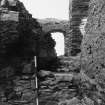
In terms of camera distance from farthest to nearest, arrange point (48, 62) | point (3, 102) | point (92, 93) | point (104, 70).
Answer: point (48, 62)
point (3, 102)
point (92, 93)
point (104, 70)

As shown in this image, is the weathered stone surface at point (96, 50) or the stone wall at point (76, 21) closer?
the weathered stone surface at point (96, 50)

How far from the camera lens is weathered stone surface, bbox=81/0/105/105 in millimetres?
2213

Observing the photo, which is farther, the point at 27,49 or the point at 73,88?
the point at 27,49

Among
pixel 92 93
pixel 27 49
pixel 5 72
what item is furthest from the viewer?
pixel 27 49

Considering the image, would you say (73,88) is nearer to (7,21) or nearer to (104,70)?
(7,21)

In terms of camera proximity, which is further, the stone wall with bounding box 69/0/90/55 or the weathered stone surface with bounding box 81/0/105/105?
the stone wall with bounding box 69/0/90/55

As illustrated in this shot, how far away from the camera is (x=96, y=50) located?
238cm

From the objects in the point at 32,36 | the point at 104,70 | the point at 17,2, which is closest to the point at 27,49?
the point at 32,36

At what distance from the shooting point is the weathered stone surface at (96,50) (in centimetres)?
221

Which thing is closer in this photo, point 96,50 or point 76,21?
point 96,50

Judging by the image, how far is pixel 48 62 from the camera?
1120 cm

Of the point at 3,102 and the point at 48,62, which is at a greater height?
the point at 48,62

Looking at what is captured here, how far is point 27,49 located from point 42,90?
7.77ft

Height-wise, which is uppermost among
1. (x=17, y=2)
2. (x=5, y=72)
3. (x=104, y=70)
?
(x=17, y=2)
